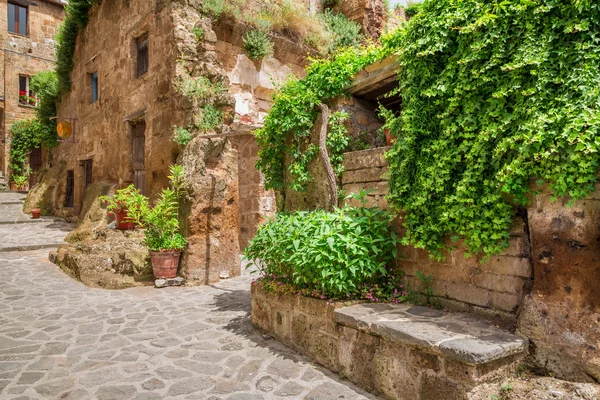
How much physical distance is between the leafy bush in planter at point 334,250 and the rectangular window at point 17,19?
22719 millimetres

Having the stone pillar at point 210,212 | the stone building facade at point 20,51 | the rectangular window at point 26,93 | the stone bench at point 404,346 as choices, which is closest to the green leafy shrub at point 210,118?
the stone pillar at point 210,212

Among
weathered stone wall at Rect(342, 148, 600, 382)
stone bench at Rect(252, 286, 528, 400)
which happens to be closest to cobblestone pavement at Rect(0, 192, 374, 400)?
stone bench at Rect(252, 286, 528, 400)

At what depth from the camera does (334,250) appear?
3531mm

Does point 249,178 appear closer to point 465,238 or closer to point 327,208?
point 327,208

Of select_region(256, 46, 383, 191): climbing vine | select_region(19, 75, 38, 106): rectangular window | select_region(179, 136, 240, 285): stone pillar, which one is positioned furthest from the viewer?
select_region(19, 75, 38, 106): rectangular window

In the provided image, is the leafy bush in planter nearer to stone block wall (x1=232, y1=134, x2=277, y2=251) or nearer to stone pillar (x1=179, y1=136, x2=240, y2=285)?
stone pillar (x1=179, y1=136, x2=240, y2=285)

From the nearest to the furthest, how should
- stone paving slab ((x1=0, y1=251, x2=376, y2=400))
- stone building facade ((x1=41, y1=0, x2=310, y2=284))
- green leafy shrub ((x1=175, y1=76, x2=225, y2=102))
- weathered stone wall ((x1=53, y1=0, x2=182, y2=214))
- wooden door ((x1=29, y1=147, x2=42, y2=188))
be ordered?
stone paving slab ((x1=0, y1=251, x2=376, y2=400)) → stone building facade ((x1=41, y1=0, x2=310, y2=284)) → green leafy shrub ((x1=175, y1=76, x2=225, y2=102)) → weathered stone wall ((x1=53, y1=0, x2=182, y2=214)) → wooden door ((x1=29, y1=147, x2=42, y2=188))

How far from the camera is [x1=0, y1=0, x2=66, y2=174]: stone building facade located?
19.4 m

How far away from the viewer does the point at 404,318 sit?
317cm

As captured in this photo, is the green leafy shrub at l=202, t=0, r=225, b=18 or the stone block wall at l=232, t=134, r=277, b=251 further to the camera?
the stone block wall at l=232, t=134, r=277, b=251

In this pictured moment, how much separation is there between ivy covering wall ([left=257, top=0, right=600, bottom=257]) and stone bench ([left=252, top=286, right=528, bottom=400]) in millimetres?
638

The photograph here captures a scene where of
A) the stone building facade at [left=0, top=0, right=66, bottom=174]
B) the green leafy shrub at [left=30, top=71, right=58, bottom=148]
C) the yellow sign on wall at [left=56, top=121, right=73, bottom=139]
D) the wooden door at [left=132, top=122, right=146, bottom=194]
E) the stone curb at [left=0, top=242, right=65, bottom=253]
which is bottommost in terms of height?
the stone curb at [left=0, top=242, right=65, bottom=253]

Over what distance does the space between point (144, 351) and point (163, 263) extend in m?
3.01

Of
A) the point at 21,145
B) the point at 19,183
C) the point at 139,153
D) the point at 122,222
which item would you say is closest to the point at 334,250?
the point at 122,222
